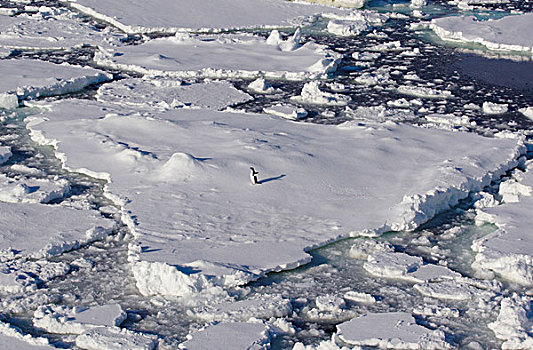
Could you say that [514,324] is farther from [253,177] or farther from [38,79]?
[38,79]

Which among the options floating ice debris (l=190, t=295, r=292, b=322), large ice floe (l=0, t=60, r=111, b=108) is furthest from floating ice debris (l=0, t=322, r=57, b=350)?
large ice floe (l=0, t=60, r=111, b=108)

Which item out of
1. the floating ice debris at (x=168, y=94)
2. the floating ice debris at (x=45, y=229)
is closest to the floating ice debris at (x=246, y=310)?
the floating ice debris at (x=45, y=229)

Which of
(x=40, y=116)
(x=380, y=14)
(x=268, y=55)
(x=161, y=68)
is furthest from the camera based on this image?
(x=380, y=14)

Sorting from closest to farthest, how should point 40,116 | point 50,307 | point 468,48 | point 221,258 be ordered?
point 50,307 < point 221,258 < point 40,116 < point 468,48

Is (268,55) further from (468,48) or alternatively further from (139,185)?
(139,185)

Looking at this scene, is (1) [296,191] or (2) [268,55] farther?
(2) [268,55]

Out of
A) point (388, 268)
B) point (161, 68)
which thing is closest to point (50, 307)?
point (388, 268)
